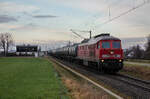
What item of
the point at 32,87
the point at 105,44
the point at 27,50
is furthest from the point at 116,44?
the point at 27,50

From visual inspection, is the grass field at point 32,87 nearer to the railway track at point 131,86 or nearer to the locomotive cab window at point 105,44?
the railway track at point 131,86

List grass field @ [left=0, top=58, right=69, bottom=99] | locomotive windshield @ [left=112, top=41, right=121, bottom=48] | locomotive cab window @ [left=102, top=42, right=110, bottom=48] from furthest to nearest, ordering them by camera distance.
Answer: locomotive windshield @ [left=112, top=41, right=121, bottom=48]
locomotive cab window @ [left=102, top=42, right=110, bottom=48]
grass field @ [left=0, top=58, right=69, bottom=99]

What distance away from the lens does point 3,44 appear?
405 ft

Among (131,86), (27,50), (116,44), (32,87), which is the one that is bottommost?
(131,86)

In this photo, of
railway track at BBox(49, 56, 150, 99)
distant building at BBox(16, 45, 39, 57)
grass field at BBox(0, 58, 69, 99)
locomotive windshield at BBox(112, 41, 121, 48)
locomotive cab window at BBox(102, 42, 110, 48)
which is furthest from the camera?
distant building at BBox(16, 45, 39, 57)

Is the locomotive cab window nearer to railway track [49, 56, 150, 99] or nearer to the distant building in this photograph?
railway track [49, 56, 150, 99]

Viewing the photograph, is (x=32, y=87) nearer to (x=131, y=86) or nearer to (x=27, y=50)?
(x=131, y=86)

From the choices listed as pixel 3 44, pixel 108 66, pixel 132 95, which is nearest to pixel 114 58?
pixel 108 66

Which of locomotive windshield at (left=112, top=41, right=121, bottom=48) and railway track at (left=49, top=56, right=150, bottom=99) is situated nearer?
railway track at (left=49, top=56, right=150, bottom=99)

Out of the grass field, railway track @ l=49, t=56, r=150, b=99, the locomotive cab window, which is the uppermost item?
the locomotive cab window

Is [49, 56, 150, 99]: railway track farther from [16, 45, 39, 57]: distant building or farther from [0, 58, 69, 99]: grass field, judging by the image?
[16, 45, 39, 57]: distant building

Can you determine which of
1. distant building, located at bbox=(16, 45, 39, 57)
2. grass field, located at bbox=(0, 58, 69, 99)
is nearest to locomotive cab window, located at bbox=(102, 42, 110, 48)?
grass field, located at bbox=(0, 58, 69, 99)

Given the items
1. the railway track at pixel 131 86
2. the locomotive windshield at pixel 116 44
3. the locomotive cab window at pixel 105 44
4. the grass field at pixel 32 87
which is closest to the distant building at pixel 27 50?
the locomotive cab window at pixel 105 44

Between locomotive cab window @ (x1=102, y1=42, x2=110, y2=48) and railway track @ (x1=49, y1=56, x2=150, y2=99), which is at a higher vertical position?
locomotive cab window @ (x1=102, y1=42, x2=110, y2=48)
